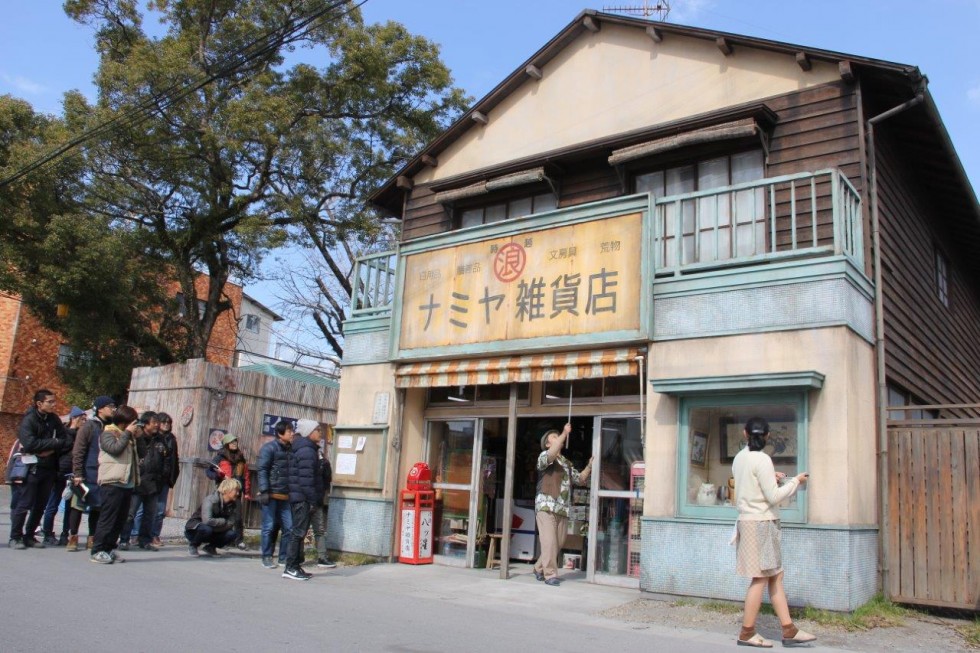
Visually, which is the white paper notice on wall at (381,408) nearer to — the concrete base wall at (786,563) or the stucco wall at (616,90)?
the stucco wall at (616,90)

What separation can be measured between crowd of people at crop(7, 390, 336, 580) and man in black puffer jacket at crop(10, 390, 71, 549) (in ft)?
0.04

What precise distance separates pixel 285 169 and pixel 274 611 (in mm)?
16708

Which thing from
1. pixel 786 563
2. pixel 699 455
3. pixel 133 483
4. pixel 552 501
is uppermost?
pixel 699 455

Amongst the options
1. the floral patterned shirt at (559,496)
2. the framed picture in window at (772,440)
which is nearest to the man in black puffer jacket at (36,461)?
the floral patterned shirt at (559,496)

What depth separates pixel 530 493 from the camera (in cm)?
1260

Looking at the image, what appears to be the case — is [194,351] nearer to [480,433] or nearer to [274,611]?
[480,433]

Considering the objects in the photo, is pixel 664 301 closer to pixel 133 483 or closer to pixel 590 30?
pixel 590 30

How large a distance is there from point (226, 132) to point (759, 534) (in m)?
18.0

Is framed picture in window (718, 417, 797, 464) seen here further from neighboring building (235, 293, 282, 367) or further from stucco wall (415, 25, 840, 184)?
neighboring building (235, 293, 282, 367)

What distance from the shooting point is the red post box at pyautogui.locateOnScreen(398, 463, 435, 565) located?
37.4 ft

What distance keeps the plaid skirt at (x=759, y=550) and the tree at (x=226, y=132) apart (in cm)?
1646

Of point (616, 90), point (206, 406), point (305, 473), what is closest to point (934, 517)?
point (305, 473)

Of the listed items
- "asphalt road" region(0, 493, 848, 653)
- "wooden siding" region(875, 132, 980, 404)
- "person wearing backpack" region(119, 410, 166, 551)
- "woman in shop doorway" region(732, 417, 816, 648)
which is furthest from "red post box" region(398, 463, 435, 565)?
"wooden siding" region(875, 132, 980, 404)

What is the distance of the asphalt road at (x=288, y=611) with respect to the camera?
19.6 feet
